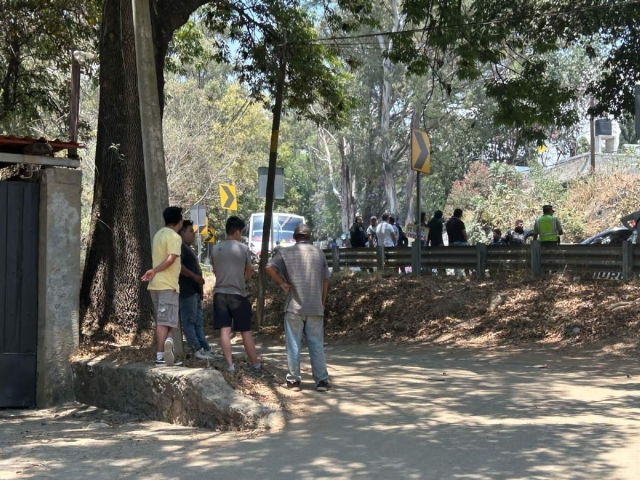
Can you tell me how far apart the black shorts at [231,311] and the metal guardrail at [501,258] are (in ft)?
25.5

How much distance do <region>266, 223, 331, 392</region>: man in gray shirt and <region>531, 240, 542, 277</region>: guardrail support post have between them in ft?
24.6

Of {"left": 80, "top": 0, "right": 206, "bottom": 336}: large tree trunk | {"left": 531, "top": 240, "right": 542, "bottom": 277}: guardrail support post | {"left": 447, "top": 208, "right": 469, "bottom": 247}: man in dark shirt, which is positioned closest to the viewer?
{"left": 80, "top": 0, "right": 206, "bottom": 336}: large tree trunk

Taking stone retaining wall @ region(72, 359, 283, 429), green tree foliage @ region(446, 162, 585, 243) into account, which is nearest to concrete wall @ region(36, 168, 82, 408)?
stone retaining wall @ region(72, 359, 283, 429)

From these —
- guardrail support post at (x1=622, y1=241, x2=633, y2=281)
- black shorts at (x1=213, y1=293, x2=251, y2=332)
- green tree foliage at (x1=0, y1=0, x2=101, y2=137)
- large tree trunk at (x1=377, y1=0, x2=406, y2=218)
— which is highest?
large tree trunk at (x1=377, y1=0, x2=406, y2=218)

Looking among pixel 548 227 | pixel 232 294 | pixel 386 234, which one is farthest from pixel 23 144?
pixel 386 234

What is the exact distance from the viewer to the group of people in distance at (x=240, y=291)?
903 cm

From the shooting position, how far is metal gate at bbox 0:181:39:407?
996 cm

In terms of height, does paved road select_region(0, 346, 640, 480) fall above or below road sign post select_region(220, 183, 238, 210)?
below

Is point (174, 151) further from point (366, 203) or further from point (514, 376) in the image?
point (514, 376)

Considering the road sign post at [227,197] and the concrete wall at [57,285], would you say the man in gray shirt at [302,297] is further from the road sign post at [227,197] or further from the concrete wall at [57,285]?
the road sign post at [227,197]

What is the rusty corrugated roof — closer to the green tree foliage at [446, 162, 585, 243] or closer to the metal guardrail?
the metal guardrail

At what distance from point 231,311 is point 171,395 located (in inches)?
46.6

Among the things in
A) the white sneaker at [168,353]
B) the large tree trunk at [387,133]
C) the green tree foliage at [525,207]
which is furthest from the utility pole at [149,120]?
the large tree trunk at [387,133]

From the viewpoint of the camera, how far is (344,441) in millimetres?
7105
